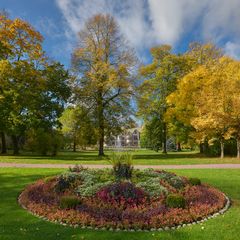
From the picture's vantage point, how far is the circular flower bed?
30.7 ft

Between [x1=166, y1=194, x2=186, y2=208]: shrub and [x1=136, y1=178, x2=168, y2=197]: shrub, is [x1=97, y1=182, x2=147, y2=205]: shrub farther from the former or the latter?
[x1=166, y1=194, x2=186, y2=208]: shrub

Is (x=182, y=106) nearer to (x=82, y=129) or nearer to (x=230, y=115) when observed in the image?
(x=230, y=115)

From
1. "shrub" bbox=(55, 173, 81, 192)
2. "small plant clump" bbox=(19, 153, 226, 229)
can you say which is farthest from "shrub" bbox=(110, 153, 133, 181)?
"shrub" bbox=(55, 173, 81, 192)

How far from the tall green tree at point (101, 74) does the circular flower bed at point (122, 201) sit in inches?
946

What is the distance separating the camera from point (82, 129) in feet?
126

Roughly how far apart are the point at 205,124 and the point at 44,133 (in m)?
18.3

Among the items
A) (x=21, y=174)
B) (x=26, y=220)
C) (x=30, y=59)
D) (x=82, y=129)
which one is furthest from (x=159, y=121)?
(x=26, y=220)

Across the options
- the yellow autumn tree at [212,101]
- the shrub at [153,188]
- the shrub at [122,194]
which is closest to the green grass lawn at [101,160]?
the yellow autumn tree at [212,101]

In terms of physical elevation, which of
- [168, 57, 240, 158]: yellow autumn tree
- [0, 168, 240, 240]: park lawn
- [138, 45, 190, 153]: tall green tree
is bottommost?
[0, 168, 240, 240]: park lawn

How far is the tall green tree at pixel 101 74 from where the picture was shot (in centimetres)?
3734

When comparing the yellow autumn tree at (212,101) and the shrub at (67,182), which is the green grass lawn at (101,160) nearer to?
the yellow autumn tree at (212,101)

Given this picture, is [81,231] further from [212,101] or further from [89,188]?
[212,101]

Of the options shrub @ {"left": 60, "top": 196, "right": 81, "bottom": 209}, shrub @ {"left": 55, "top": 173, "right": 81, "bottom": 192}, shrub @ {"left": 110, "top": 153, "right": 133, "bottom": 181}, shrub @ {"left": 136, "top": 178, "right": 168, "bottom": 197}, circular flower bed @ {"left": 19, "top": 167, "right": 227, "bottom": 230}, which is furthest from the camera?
shrub @ {"left": 110, "top": 153, "right": 133, "bottom": 181}

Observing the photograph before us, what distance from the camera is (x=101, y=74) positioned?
121 ft
